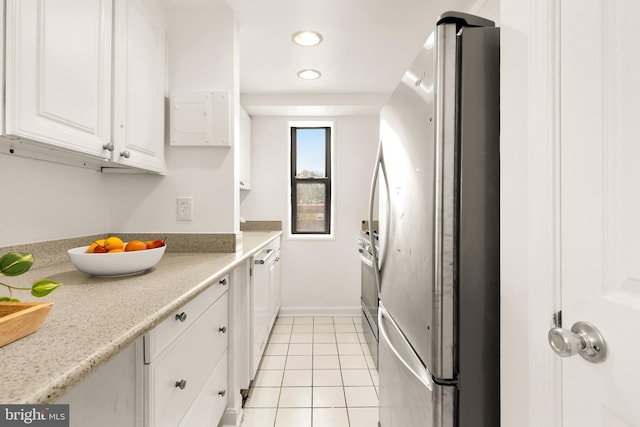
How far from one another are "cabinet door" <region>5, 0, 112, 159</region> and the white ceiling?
0.81 metres

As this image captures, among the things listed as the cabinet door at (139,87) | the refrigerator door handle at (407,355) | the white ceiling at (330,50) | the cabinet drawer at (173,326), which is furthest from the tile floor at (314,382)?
the white ceiling at (330,50)

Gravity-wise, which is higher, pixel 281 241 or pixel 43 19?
pixel 43 19

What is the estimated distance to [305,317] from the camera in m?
3.59

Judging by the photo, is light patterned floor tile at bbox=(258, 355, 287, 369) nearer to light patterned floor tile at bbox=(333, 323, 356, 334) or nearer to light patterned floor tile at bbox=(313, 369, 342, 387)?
light patterned floor tile at bbox=(313, 369, 342, 387)

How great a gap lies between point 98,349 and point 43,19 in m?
1.06

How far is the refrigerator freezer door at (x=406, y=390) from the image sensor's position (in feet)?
2.95

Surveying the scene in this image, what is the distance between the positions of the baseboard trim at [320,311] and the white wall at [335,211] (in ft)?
0.04

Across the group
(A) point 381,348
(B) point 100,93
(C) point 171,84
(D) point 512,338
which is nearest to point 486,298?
(D) point 512,338

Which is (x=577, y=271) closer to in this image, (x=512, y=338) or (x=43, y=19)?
(x=512, y=338)

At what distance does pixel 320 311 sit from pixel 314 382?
151cm

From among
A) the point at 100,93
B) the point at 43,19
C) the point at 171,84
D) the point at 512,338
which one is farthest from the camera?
the point at 171,84

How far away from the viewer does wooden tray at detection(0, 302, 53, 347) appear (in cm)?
60

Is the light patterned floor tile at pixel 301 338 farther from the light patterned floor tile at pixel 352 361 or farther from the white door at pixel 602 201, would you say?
the white door at pixel 602 201

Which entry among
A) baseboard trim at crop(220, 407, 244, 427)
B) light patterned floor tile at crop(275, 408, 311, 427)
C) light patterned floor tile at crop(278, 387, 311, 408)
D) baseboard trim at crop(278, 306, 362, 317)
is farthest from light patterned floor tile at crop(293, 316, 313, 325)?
baseboard trim at crop(220, 407, 244, 427)
